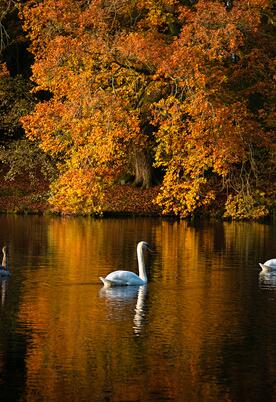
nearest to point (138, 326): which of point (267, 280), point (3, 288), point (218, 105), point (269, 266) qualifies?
point (3, 288)

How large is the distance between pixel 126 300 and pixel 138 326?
3.22m

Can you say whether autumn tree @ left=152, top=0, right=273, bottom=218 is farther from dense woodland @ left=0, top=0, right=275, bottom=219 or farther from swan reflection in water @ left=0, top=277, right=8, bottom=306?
swan reflection in water @ left=0, top=277, right=8, bottom=306

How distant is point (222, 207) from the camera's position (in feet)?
161

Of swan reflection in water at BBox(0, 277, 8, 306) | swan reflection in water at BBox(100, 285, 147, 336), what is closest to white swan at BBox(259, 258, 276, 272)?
swan reflection in water at BBox(100, 285, 147, 336)

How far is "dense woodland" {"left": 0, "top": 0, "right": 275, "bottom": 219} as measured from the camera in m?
41.0

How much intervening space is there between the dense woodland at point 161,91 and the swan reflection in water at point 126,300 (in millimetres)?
17936

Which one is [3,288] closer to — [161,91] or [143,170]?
[161,91]

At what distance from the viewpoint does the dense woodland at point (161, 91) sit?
41.0 metres

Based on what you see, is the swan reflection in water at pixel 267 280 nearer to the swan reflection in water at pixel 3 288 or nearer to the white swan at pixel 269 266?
the white swan at pixel 269 266

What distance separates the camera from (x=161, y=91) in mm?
45406

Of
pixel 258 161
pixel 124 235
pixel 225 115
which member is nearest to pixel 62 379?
pixel 124 235

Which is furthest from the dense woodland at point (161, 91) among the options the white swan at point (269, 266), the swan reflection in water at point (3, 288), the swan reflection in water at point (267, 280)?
the swan reflection in water at point (3, 288)

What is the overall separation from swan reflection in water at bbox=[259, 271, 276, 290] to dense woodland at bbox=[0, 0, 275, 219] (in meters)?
14.6

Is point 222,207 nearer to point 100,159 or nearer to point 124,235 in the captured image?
point 100,159
